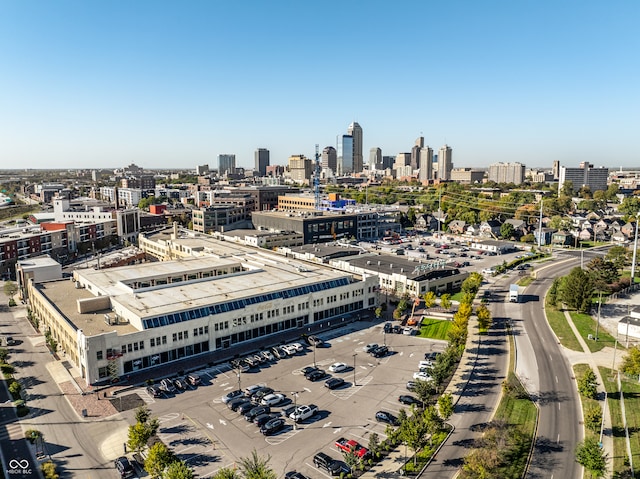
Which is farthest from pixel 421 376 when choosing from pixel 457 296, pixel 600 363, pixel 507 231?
pixel 507 231

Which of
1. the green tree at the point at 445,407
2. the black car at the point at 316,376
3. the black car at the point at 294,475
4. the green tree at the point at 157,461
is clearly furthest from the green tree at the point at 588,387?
the green tree at the point at 157,461

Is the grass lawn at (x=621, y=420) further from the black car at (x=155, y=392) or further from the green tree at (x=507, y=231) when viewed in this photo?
the green tree at (x=507, y=231)

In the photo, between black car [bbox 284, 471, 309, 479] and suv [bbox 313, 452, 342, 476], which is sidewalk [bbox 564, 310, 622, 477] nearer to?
suv [bbox 313, 452, 342, 476]

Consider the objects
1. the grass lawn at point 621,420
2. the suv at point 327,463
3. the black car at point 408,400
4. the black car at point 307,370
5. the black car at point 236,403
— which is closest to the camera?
the suv at point 327,463

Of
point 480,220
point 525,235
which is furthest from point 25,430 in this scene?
point 480,220

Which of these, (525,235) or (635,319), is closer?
(635,319)

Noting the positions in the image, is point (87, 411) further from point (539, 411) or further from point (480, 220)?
point (480, 220)
